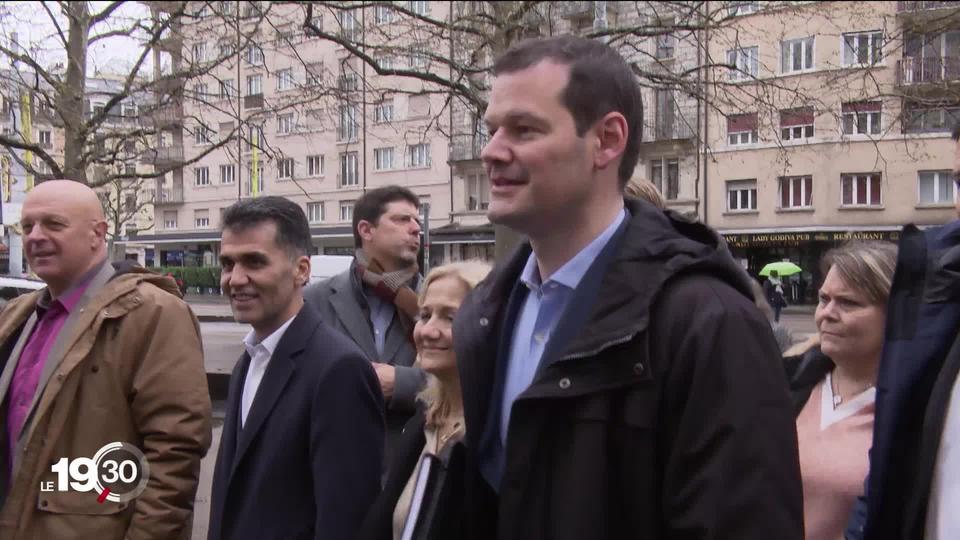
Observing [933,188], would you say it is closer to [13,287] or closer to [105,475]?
[13,287]

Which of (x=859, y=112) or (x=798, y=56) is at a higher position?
(x=798, y=56)

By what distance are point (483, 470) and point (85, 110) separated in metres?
12.6

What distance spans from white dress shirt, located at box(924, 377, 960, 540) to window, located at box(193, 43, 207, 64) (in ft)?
38.1

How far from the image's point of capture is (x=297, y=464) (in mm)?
2658

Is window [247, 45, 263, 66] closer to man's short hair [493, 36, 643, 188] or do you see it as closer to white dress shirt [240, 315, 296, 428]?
white dress shirt [240, 315, 296, 428]

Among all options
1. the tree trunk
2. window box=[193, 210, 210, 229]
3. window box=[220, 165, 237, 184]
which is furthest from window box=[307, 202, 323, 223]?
the tree trunk

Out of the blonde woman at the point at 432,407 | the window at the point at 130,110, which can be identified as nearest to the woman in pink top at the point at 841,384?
the blonde woman at the point at 432,407

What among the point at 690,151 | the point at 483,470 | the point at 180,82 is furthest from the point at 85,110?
the point at 690,151

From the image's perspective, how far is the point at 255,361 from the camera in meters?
2.95

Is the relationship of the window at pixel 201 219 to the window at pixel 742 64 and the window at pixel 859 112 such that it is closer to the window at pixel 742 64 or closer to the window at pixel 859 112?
the window at pixel 742 64

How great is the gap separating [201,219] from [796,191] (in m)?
33.7

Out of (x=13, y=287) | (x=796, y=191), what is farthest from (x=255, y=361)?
(x=796, y=191)

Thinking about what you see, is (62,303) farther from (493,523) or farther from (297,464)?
(493,523)

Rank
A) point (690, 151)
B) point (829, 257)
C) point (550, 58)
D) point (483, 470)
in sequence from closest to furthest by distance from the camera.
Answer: point (550, 58) < point (483, 470) < point (829, 257) < point (690, 151)
